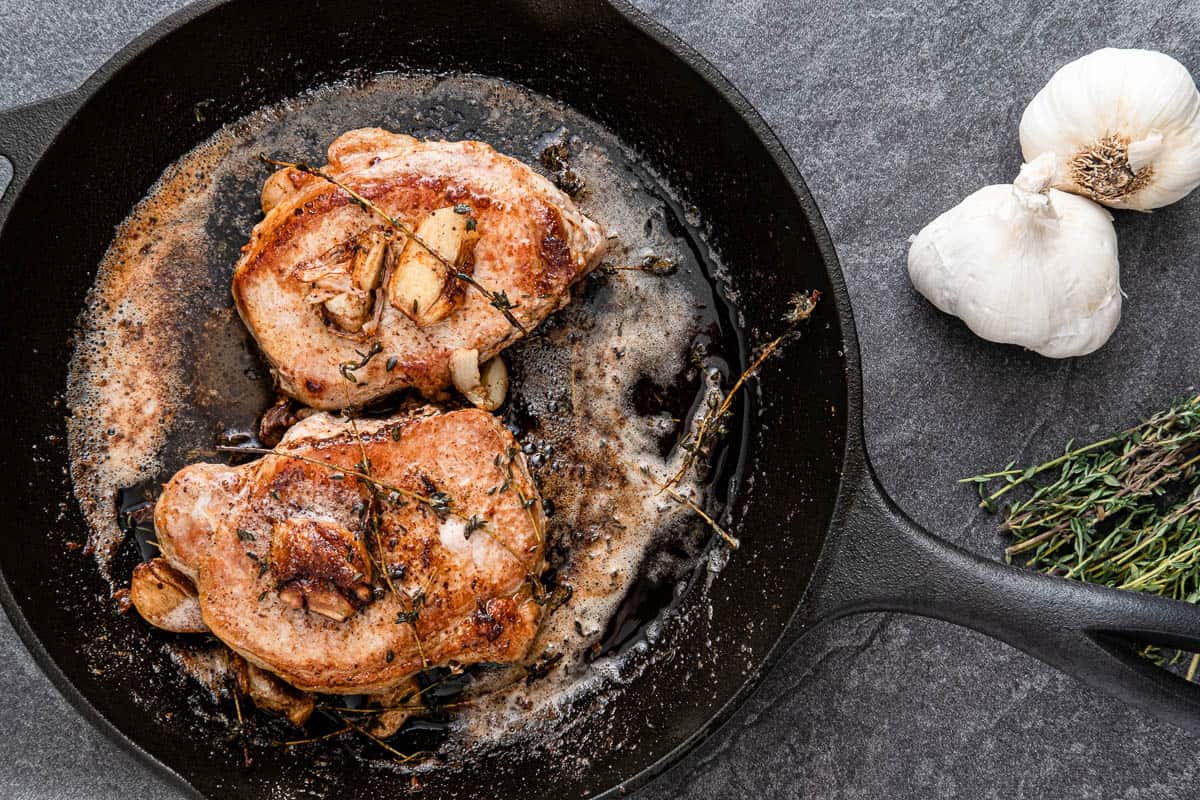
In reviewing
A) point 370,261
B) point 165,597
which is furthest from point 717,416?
point 165,597

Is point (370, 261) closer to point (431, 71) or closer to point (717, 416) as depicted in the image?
point (431, 71)

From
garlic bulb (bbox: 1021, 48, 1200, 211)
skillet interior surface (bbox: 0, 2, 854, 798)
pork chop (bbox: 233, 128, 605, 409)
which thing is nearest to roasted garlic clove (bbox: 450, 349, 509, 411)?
pork chop (bbox: 233, 128, 605, 409)

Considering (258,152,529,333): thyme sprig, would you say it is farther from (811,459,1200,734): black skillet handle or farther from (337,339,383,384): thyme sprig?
(811,459,1200,734): black skillet handle

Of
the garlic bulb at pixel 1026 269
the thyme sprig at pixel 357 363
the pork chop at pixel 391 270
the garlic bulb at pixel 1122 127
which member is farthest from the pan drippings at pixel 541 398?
the garlic bulb at pixel 1122 127

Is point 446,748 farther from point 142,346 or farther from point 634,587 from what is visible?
point 142,346

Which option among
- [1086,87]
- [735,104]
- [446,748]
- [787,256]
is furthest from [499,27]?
[446,748]
